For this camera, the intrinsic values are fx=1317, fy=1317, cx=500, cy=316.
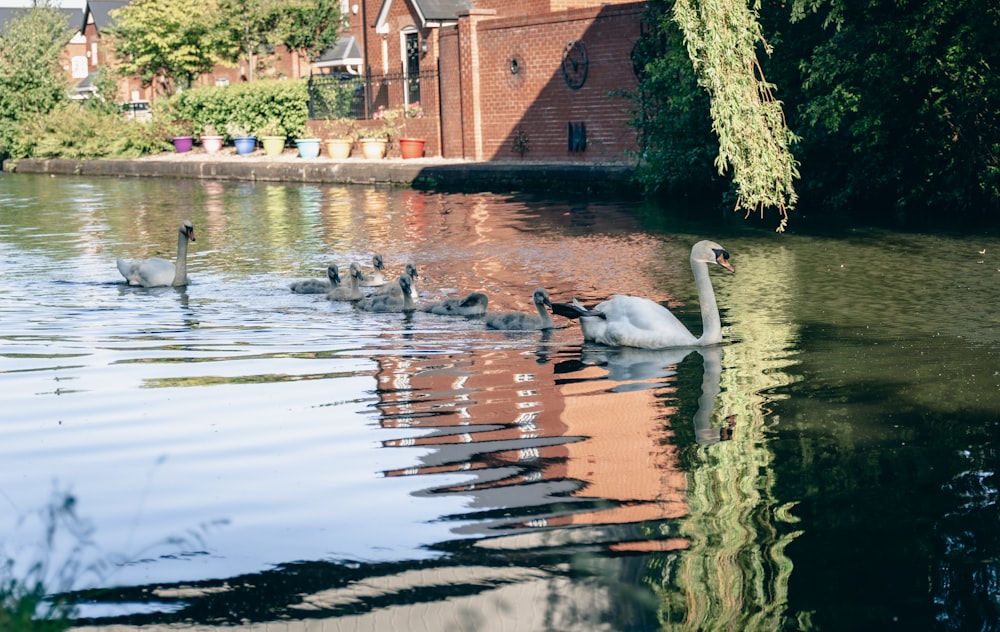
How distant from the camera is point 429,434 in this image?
6.87m

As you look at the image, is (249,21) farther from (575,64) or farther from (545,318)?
(545,318)

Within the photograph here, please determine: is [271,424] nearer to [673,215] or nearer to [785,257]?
[785,257]

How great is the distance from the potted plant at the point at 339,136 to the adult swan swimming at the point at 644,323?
2709 centimetres

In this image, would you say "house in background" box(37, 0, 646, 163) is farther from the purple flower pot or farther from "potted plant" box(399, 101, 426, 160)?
the purple flower pot

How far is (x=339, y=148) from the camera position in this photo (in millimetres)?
36188

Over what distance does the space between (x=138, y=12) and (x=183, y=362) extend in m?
40.9

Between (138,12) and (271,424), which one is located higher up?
(138,12)

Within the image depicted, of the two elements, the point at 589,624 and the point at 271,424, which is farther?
the point at 271,424

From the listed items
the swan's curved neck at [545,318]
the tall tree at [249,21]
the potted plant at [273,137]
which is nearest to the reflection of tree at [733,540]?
the swan's curved neck at [545,318]

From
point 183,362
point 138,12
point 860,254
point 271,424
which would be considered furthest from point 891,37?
point 138,12

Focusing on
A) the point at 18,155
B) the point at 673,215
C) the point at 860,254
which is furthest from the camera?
the point at 18,155

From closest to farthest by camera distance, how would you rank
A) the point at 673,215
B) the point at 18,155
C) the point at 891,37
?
the point at 891,37, the point at 673,215, the point at 18,155

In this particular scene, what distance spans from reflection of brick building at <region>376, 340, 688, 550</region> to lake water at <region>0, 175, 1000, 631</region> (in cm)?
2

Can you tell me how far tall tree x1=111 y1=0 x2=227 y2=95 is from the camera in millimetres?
45562
